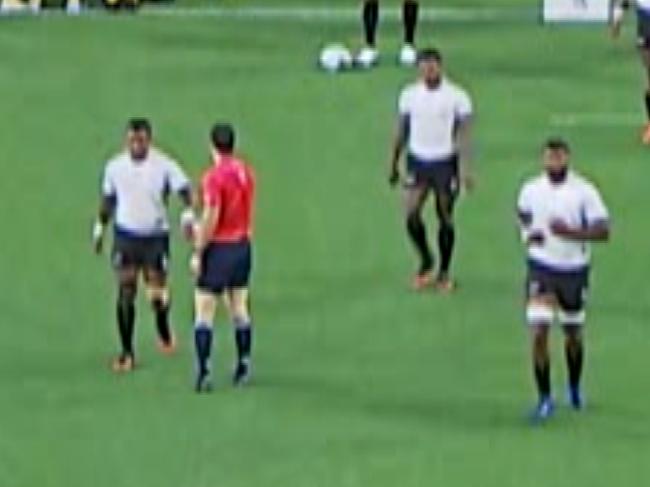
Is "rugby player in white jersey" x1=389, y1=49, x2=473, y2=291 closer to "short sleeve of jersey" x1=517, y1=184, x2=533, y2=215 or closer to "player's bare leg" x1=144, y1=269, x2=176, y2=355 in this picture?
"player's bare leg" x1=144, y1=269, x2=176, y2=355

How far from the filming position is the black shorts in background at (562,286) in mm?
21016

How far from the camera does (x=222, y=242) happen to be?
21812 millimetres

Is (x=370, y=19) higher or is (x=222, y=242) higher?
(x=370, y=19)

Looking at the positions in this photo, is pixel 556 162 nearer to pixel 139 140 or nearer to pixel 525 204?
pixel 525 204

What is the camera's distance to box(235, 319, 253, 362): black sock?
22.1 metres

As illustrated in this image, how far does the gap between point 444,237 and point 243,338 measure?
13.1ft

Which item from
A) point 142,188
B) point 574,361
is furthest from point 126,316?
point 574,361

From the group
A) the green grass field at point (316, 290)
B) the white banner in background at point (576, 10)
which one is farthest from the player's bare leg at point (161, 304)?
the white banner in background at point (576, 10)

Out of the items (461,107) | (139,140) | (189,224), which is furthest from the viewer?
(461,107)

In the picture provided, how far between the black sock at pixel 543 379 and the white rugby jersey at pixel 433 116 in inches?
185

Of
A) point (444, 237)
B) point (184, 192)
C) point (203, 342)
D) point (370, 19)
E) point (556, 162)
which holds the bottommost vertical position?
point (203, 342)

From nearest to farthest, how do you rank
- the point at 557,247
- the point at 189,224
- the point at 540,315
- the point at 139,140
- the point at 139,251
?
the point at 540,315 < the point at 557,247 < the point at 189,224 < the point at 139,140 < the point at 139,251

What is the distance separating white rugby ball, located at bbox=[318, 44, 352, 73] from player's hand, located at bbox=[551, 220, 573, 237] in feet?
58.0

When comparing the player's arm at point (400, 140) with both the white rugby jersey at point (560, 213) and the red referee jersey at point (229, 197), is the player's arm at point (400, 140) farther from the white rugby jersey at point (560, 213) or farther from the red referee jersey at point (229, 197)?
the white rugby jersey at point (560, 213)
